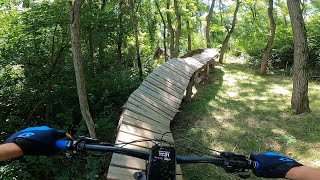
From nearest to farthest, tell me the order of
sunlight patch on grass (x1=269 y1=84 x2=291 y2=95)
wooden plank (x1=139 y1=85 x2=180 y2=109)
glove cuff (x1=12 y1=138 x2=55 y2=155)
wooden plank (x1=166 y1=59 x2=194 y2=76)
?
glove cuff (x1=12 y1=138 x2=55 y2=155) < wooden plank (x1=139 y1=85 x2=180 y2=109) < wooden plank (x1=166 y1=59 x2=194 y2=76) < sunlight patch on grass (x1=269 y1=84 x2=291 y2=95)

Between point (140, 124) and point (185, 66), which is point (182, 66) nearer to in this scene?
point (185, 66)

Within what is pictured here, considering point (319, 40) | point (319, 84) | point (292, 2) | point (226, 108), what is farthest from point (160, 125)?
point (319, 40)

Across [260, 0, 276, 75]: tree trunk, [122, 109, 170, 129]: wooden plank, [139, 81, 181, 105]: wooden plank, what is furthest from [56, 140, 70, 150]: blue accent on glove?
[260, 0, 276, 75]: tree trunk

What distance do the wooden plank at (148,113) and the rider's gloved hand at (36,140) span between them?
5356 mm

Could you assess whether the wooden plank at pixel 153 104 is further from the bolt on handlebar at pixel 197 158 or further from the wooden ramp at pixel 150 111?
the bolt on handlebar at pixel 197 158

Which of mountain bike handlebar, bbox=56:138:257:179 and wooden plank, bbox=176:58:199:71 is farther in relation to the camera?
wooden plank, bbox=176:58:199:71

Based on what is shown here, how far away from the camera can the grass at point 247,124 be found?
681cm

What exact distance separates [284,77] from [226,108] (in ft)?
22.3

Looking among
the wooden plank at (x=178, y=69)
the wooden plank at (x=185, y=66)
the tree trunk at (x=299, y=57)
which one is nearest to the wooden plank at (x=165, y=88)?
the wooden plank at (x=178, y=69)

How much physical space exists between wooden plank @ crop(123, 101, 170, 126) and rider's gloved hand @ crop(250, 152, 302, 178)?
5509 millimetres

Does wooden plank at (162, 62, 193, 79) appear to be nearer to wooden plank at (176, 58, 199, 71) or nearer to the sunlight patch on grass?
wooden plank at (176, 58, 199, 71)

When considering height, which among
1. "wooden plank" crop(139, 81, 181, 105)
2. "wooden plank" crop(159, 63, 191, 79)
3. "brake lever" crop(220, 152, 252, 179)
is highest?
"brake lever" crop(220, 152, 252, 179)

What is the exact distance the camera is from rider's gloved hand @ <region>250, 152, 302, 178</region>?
5.39 feet

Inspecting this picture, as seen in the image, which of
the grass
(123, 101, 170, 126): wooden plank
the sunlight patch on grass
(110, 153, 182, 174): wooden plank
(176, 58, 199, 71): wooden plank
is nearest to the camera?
(110, 153, 182, 174): wooden plank
